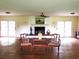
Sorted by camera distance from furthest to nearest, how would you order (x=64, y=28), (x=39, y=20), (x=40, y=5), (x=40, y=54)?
1. (x=64, y=28)
2. (x=39, y=20)
3. (x=40, y=5)
4. (x=40, y=54)

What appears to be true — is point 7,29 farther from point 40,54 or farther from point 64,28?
point 40,54

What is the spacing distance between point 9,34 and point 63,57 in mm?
9494

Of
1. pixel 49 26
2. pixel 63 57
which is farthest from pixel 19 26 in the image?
pixel 63 57

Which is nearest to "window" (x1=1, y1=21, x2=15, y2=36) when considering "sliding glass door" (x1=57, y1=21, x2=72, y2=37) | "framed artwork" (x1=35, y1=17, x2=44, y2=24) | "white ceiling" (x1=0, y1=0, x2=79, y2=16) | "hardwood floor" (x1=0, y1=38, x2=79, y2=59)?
"framed artwork" (x1=35, y1=17, x2=44, y2=24)

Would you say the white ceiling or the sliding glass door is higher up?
the white ceiling

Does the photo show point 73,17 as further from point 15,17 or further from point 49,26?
point 15,17

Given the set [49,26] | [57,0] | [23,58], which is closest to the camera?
[23,58]

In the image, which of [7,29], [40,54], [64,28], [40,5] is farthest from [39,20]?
[40,54]

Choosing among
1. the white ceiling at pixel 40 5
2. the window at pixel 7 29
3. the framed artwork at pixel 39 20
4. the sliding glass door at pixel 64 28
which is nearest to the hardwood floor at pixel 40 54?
the white ceiling at pixel 40 5

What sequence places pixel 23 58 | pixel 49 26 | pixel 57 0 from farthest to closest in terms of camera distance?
pixel 49 26, pixel 57 0, pixel 23 58

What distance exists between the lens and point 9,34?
14.4m

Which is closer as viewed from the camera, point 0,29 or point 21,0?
point 21,0

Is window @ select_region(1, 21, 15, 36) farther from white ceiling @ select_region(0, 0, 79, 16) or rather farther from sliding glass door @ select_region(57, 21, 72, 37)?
white ceiling @ select_region(0, 0, 79, 16)

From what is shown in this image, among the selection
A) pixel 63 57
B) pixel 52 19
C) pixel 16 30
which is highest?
pixel 52 19
